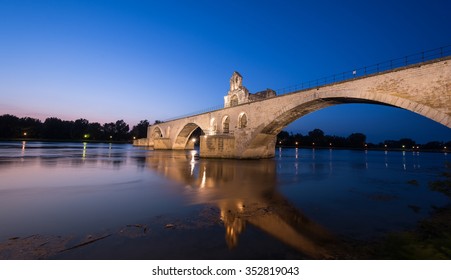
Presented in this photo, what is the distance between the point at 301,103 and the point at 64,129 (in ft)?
417

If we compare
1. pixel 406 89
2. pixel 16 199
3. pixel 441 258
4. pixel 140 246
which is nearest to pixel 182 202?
pixel 140 246

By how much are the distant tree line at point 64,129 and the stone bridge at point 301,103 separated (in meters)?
95.8

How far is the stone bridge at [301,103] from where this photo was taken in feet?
41.9

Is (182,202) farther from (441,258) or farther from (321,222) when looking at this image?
(441,258)

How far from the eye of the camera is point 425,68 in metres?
13.2

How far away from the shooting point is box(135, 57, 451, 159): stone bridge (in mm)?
12766

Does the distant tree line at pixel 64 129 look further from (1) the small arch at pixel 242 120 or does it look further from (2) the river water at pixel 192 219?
(2) the river water at pixel 192 219

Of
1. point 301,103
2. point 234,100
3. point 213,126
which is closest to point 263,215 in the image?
point 301,103

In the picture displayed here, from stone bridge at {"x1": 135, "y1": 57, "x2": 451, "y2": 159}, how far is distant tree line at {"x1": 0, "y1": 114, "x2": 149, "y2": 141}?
95.8 metres

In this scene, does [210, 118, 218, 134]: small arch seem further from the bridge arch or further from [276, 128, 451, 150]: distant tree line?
[276, 128, 451, 150]: distant tree line

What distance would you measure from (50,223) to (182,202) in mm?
3892

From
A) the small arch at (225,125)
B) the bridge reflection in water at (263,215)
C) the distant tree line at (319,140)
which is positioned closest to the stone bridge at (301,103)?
the small arch at (225,125)

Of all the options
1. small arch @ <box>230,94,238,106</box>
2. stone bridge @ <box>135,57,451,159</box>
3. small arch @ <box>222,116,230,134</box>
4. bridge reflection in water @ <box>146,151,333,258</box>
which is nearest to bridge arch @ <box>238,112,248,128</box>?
stone bridge @ <box>135,57,451,159</box>

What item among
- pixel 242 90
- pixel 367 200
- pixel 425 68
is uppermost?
pixel 242 90
